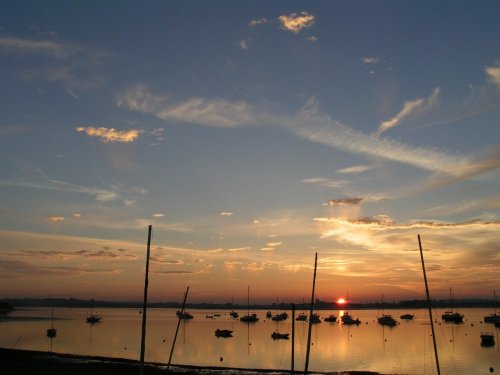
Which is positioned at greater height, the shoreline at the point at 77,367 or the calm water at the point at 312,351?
the shoreline at the point at 77,367

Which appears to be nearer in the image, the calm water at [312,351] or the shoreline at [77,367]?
the shoreline at [77,367]

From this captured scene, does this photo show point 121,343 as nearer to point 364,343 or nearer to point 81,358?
point 81,358

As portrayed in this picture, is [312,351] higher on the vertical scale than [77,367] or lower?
lower

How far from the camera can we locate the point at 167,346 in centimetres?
10956

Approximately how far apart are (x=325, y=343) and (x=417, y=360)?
34.1m

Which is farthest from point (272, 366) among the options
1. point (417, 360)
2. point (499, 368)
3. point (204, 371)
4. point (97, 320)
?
point (97, 320)

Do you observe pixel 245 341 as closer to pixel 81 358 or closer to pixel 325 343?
pixel 325 343

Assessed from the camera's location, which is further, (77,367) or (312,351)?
(312,351)

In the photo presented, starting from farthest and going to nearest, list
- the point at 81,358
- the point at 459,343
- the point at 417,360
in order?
the point at 459,343
the point at 417,360
the point at 81,358

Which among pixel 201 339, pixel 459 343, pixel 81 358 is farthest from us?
pixel 201 339

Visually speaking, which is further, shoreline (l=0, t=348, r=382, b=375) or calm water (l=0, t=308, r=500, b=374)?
calm water (l=0, t=308, r=500, b=374)

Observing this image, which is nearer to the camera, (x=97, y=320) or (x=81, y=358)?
(x=81, y=358)

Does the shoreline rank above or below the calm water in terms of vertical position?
above

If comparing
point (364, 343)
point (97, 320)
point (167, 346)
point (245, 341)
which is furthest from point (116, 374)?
point (97, 320)
